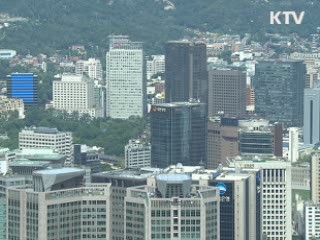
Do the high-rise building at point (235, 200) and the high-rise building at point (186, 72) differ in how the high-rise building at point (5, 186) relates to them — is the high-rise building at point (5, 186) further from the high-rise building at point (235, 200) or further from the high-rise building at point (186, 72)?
the high-rise building at point (186, 72)

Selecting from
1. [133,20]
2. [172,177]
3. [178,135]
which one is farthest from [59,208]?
[133,20]

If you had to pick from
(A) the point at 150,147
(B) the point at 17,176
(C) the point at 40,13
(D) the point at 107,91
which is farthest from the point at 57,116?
(B) the point at 17,176

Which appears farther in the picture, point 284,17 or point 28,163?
point 284,17

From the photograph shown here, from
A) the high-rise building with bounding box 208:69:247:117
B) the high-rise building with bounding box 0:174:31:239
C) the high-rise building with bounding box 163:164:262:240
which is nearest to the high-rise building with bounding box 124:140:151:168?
the high-rise building with bounding box 208:69:247:117

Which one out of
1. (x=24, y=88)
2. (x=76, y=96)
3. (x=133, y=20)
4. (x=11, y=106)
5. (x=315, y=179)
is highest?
(x=133, y=20)

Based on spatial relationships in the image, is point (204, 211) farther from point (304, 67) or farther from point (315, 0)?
point (315, 0)

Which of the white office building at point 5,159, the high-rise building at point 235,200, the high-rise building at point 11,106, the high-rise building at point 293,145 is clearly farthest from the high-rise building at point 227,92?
the high-rise building at point 235,200

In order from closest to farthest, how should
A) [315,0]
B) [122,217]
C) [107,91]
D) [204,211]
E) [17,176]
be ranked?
1. [204,211]
2. [122,217]
3. [17,176]
4. [107,91]
5. [315,0]

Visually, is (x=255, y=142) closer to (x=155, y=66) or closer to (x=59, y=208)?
(x=59, y=208)
